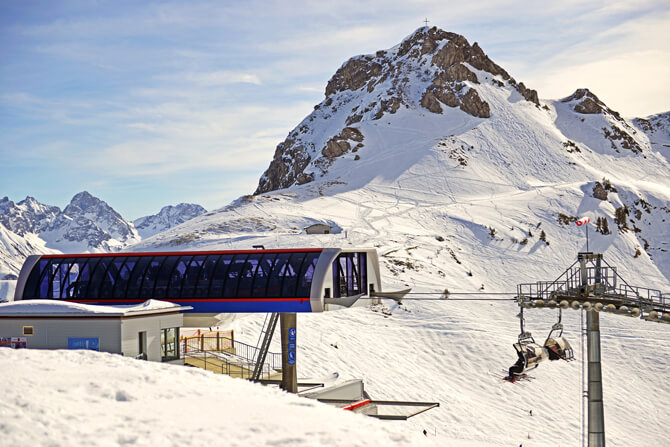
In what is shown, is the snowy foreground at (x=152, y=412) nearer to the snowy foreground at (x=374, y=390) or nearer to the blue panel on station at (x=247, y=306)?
the snowy foreground at (x=374, y=390)

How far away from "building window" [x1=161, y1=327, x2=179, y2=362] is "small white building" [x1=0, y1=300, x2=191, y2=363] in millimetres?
285

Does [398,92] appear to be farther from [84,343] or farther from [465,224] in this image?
[84,343]

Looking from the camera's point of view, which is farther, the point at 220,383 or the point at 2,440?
the point at 220,383

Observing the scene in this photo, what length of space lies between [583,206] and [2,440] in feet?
381

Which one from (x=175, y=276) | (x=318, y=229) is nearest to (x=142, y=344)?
(x=175, y=276)

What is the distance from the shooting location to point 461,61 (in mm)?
179125

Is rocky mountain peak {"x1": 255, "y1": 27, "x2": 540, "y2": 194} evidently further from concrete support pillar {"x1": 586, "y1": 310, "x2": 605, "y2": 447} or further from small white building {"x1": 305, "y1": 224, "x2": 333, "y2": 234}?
concrete support pillar {"x1": 586, "y1": 310, "x2": 605, "y2": 447}

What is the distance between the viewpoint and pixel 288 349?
31766 mm

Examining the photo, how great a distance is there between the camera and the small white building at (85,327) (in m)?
25.8

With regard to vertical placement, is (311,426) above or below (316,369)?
above

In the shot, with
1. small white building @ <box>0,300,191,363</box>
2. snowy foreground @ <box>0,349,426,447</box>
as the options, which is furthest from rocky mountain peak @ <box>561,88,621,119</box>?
snowy foreground @ <box>0,349,426,447</box>

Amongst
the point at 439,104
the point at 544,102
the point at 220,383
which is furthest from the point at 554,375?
the point at 544,102

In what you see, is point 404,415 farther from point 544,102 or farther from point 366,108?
point 544,102

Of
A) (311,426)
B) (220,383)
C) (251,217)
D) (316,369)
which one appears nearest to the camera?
(311,426)
